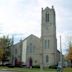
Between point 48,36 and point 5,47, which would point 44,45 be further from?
point 5,47

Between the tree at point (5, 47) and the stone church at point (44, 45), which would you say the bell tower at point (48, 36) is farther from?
the tree at point (5, 47)

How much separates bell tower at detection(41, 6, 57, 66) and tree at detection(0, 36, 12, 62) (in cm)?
1416

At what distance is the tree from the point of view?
90412mm

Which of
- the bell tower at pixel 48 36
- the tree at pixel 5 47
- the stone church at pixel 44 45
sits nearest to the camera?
the bell tower at pixel 48 36

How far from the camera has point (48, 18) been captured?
296 ft

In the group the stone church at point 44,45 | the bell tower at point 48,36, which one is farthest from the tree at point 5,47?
the bell tower at point 48,36

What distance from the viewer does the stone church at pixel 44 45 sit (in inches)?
3440

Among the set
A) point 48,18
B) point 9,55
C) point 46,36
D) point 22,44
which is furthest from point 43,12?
point 9,55

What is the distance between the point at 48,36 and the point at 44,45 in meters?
3.36

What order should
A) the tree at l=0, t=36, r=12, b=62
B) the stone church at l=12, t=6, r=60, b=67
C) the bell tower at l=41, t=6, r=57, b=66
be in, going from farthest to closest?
the tree at l=0, t=36, r=12, b=62 → the stone church at l=12, t=6, r=60, b=67 → the bell tower at l=41, t=6, r=57, b=66

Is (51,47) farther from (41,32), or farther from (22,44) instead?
(22,44)

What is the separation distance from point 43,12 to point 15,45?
57.1ft

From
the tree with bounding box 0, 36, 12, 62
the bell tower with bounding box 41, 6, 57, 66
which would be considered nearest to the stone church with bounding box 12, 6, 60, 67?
the bell tower with bounding box 41, 6, 57, 66

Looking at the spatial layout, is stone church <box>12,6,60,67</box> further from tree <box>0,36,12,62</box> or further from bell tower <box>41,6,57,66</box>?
tree <box>0,36,12,62</box>
